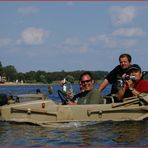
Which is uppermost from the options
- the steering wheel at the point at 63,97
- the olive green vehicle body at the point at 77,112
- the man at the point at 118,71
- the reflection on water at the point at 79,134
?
the man at the point at 118,71

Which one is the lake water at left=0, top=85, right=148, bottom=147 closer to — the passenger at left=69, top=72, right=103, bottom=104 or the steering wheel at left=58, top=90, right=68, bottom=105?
the passenger at left=69, top=72, right=103, bottom=104

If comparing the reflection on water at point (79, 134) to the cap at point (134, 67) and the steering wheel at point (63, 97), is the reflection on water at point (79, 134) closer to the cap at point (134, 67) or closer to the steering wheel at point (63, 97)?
the steering wheel at point (63, 97)

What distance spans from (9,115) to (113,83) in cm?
320

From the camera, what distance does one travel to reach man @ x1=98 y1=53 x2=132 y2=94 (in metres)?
14.2

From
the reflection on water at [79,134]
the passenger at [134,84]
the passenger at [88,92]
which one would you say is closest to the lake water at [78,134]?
the reflection on water at [79,134]

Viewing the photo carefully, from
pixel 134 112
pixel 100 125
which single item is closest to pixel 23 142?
pixel 100 125

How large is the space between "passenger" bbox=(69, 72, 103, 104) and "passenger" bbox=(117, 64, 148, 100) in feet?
2.14

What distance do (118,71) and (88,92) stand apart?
6.86ft

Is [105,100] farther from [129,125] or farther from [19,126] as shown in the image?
[19,126]

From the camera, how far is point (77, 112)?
13.4 meters

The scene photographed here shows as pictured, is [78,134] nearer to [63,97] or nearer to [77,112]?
[77,112]

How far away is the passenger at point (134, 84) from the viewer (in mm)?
13523

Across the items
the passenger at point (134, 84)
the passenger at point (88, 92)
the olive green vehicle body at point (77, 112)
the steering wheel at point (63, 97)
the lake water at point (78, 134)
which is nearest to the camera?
the lake water at point (78, 134)

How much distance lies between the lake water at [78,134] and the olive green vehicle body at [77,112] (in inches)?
6.9
